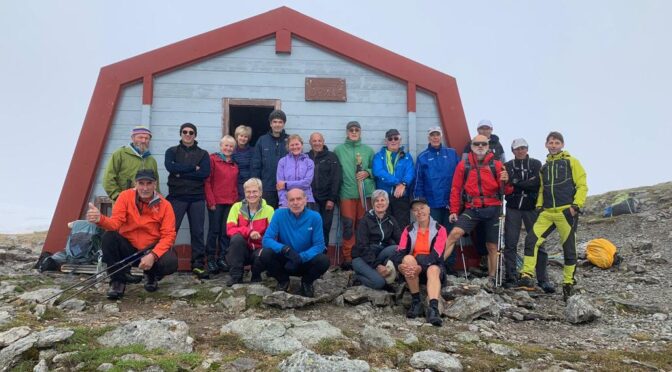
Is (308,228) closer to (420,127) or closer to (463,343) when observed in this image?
(463,343)

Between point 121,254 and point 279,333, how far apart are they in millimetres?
2761

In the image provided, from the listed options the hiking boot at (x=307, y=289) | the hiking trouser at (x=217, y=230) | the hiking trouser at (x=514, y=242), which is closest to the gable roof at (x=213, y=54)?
the hiking trouser at (x=514, y=242)

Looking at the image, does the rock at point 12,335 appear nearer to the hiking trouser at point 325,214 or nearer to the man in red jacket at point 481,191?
the hiking trouser at point 325,214

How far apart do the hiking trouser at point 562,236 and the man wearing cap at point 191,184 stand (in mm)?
5085

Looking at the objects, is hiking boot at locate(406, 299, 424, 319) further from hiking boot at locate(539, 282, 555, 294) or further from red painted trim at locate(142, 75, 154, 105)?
red painted trim at locate(142, 75, 154, 105)

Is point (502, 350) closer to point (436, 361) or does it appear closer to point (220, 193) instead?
point (436, 361)

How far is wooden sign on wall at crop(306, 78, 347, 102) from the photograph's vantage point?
8883 millimetres

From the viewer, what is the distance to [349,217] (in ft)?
26.6

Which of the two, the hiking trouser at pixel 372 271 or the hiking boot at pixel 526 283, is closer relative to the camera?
the hiking trouser at pixel 372 271

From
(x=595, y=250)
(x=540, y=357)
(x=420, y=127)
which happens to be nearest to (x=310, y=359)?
(x=540, y=357)

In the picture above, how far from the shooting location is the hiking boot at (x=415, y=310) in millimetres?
5828

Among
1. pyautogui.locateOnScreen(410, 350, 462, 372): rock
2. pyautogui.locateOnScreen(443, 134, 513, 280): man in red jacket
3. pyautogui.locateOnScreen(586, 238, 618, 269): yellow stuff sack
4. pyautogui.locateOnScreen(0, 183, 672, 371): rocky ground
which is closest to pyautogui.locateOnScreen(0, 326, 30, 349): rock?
pyautogui.locateOnScreen(0, 183, 672, 371): rocky ground

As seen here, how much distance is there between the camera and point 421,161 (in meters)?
8.24

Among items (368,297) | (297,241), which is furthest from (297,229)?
(368,297)
